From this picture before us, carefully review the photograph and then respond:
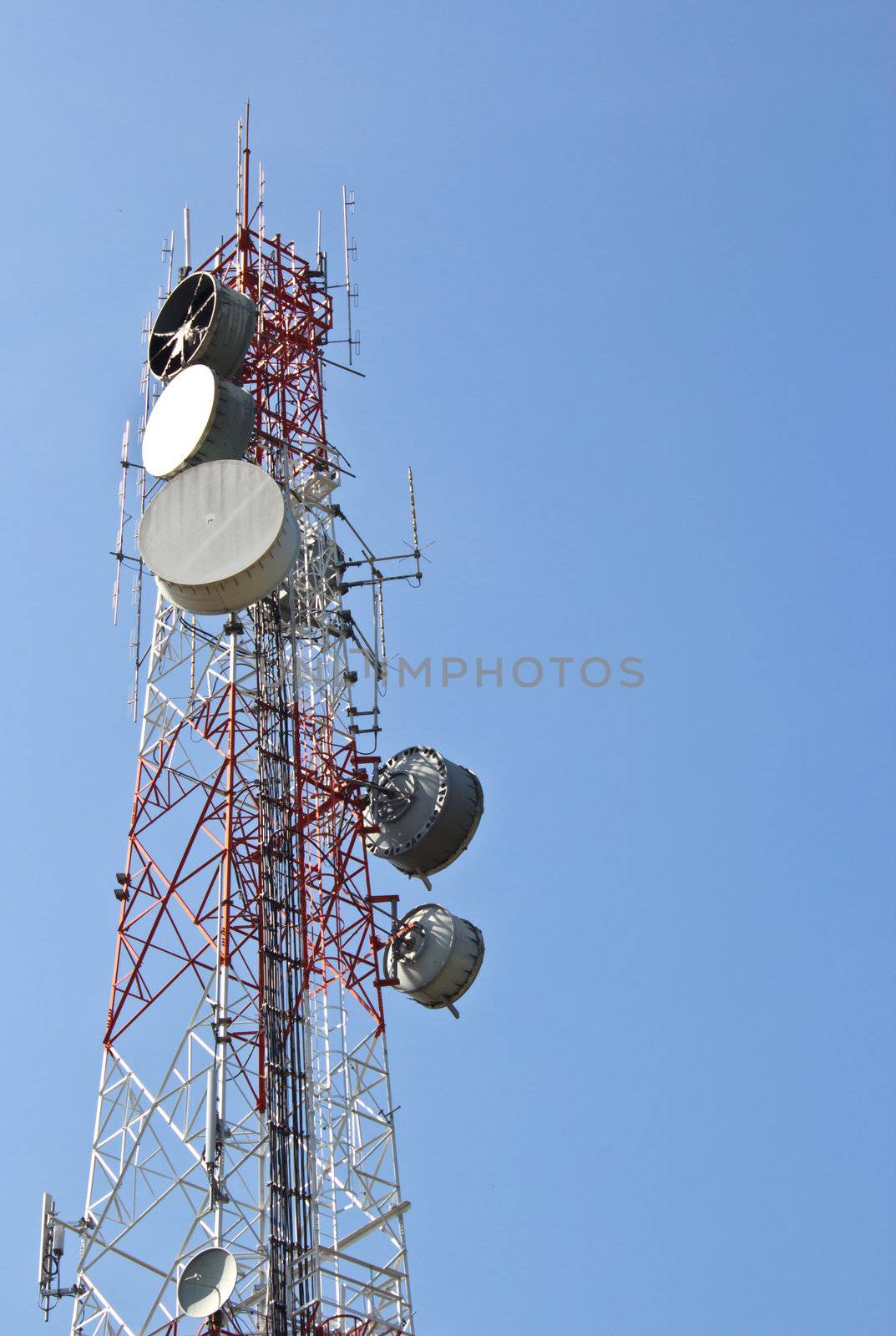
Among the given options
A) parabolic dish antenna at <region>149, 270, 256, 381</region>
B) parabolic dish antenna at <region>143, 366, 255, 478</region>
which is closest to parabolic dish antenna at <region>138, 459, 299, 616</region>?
parabolic dish antenna at <region>143, 366, 255, 478</region>

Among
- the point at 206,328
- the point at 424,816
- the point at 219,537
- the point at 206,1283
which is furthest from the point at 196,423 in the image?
the point at 206,1283

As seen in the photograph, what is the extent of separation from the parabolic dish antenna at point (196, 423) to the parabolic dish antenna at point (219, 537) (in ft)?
5.68

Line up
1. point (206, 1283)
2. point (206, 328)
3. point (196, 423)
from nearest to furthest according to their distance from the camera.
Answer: point (206, 1283) < point (196, 423) < point (206, 328)

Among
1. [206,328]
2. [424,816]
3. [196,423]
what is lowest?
[424,816]

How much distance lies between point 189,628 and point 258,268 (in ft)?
33.6

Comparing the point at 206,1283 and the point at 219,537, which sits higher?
the point at 219,537

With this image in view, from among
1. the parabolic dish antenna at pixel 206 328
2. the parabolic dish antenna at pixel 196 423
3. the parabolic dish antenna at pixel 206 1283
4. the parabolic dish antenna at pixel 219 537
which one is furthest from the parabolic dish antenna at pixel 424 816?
the parabolic dish antenna at pixel 206 1283

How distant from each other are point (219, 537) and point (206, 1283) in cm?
1427

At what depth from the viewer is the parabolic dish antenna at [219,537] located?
3991 centimetres

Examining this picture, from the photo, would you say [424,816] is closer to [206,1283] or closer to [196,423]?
[196,423]

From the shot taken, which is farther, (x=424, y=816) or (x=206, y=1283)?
(x=424, y=816)

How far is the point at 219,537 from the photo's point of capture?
40.3 m

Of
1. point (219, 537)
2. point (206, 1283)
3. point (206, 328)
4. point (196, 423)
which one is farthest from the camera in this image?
point (206, 328)

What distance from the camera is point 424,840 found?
42.9 meters
